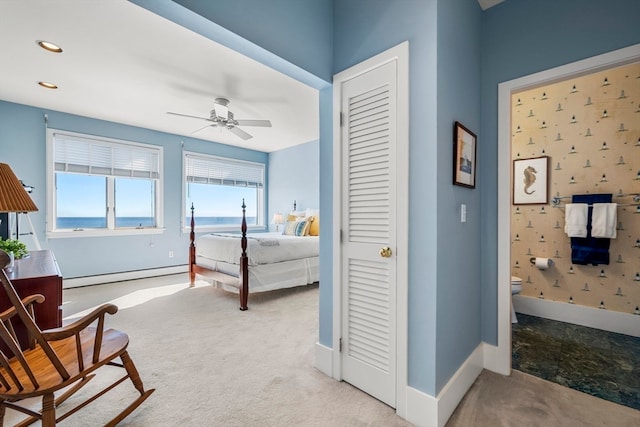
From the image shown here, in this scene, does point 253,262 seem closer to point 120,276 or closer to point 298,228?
point 298,228

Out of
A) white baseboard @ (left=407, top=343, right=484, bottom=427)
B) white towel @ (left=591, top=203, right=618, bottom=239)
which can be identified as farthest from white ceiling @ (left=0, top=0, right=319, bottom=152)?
white towel @ (left=591, top=203, right=618, bottom=239)

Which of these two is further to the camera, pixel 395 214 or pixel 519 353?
pixel 519 353

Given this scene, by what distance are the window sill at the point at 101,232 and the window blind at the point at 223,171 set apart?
115cm

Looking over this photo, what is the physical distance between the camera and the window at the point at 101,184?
4.18 meters

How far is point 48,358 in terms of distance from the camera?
4.46ft

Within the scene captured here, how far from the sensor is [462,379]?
5.85ft

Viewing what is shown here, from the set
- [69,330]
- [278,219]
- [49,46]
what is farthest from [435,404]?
[278,219]

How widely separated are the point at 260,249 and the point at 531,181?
3191mm

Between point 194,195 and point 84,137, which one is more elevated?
point 84,137

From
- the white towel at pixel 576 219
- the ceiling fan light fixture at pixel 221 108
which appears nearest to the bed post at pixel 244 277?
the ceiling fan light fixture at pixel 221 108

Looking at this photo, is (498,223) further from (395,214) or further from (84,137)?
(84,137)

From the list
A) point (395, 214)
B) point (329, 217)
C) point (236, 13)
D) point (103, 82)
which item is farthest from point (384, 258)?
point (103, 82)

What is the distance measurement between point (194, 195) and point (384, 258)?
494cm

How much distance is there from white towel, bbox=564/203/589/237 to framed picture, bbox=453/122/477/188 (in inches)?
66.5
